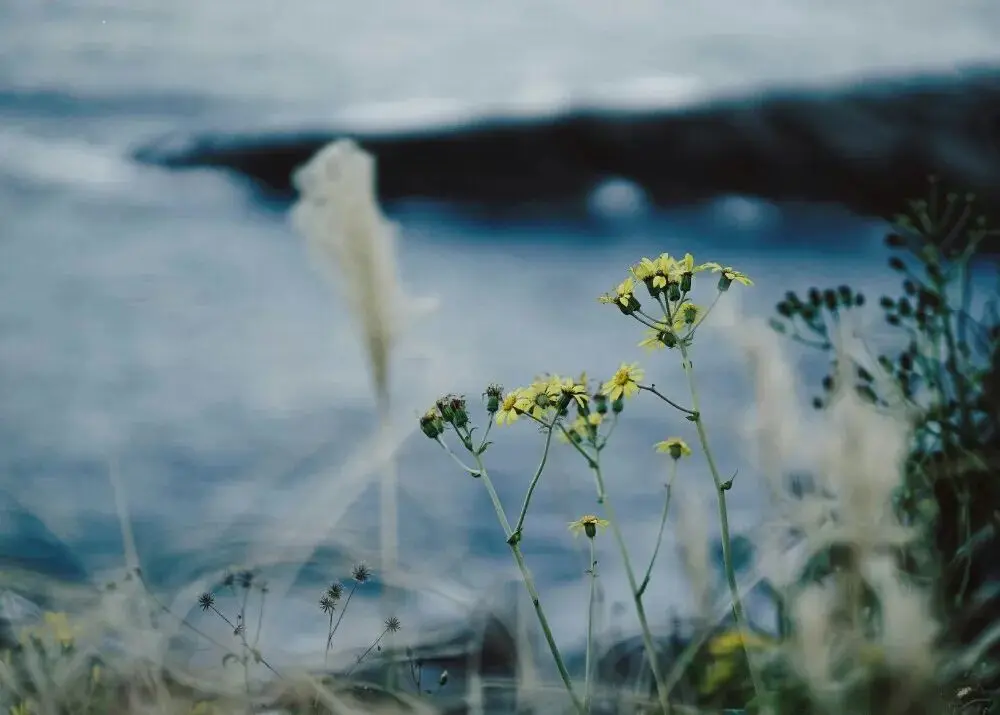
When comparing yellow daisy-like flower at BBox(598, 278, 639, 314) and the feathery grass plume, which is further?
the feathery grass plume

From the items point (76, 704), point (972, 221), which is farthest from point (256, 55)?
point (972, 221)

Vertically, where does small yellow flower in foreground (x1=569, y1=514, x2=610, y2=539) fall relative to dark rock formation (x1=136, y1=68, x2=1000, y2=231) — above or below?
below

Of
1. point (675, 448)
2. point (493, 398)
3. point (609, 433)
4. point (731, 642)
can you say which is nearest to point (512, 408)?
point (493, 398)

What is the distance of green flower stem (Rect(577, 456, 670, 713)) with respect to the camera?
1552 mm

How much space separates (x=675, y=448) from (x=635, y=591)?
206 millimetres

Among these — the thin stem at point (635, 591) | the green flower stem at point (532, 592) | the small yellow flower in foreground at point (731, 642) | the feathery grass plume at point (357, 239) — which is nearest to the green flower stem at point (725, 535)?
the small yellow flower in foreground at point (731, 642)

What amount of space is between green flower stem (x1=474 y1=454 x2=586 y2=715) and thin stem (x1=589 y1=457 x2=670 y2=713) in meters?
0.11

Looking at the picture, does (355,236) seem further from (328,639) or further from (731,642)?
(731,642)

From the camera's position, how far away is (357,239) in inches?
66.7

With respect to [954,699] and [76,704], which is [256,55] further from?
[954,699]

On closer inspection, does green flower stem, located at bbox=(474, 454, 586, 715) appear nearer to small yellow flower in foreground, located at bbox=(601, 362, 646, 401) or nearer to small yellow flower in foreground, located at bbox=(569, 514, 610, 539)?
small yellow flower in foreground, located at bbox=(569, 514, 610, 539)

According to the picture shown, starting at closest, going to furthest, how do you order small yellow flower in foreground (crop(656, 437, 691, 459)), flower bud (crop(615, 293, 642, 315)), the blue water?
flower bud (crop(615, 293, 642, 315)), small yellow flower in foreground (crop(656, 437, 691, 459)), the blue water

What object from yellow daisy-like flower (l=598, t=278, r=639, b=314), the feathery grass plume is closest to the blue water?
the feathery grass plume

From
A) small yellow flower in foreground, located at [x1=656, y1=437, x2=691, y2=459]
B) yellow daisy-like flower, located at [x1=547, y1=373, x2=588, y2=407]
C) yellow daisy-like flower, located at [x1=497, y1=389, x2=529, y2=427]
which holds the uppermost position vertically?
yellow daisy-like flower, located at [x1=547, y1=373, x2=588, y2=407]
